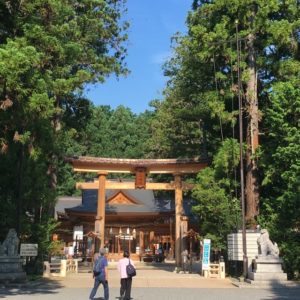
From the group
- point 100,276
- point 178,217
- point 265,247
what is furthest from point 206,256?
point 100,276

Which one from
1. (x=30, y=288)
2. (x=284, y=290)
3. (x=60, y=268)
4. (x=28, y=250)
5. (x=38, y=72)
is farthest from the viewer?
(x=60, y=268)

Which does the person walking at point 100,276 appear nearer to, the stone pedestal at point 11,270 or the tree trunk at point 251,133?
the stone pedestal at point 11,270

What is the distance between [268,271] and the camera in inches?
751

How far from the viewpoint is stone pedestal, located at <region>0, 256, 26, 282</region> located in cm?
1771

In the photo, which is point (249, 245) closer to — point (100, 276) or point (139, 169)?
point (100, 276)

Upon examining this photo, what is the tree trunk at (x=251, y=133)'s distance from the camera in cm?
2425

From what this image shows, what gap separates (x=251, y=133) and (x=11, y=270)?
13.4m

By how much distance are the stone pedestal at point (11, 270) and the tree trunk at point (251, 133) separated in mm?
11225

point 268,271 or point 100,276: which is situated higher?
point 268,271

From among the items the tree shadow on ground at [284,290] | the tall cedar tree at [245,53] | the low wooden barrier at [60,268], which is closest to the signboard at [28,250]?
the low wooden barrier at [60,268]

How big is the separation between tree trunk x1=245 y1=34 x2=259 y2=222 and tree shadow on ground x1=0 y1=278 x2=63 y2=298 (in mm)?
10319

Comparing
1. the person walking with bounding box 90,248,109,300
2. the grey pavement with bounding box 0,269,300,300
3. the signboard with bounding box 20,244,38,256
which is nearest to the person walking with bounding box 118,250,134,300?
the person walking with bounding box 90,248,109,300

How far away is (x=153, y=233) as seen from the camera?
44656 mm

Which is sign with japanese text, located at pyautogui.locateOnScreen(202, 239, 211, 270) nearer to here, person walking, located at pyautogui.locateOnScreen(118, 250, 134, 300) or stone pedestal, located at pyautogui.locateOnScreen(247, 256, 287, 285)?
stone pedestal, located at pyautogui.locateOnScreen(247, 256, 287, 285)
